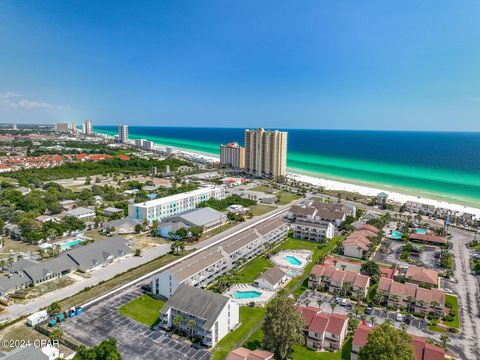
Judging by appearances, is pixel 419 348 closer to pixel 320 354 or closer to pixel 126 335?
pixel 320 354

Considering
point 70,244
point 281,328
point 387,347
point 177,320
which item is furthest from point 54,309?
point 387,347

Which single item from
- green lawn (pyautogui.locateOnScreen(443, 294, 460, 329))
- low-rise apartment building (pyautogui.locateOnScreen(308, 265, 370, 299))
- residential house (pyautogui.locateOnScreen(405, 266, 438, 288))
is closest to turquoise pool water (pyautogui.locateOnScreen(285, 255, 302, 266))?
low-rise apartment building (pyautogui.locateOnScreen(308, 265, 370, 299))

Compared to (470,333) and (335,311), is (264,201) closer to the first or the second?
(335,311)

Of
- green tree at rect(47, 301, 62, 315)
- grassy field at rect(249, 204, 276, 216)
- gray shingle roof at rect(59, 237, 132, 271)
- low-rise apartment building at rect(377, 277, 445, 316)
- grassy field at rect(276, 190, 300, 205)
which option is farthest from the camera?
grassy field at rect(276, 190, 300, 205)

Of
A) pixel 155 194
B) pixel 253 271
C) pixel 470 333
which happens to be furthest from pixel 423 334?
pixel 155 194

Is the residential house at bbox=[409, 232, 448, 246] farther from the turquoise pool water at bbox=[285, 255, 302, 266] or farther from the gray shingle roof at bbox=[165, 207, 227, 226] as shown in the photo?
the gray shingle roof at bbox=[165, 207, 227, 226]

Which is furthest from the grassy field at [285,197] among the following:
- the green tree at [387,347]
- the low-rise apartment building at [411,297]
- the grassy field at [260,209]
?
the green tree at [387,347]
